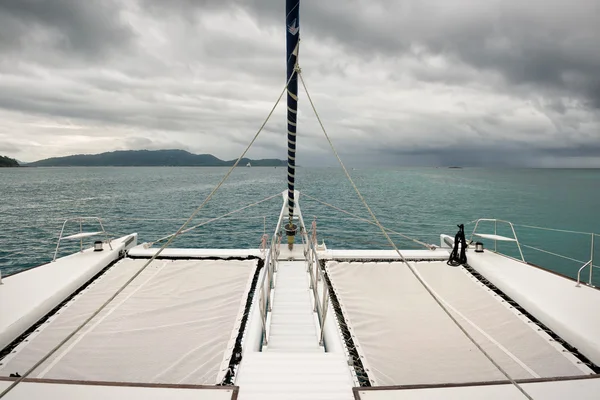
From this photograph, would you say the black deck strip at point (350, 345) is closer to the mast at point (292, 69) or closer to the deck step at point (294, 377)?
the deck step at point (294, 377)

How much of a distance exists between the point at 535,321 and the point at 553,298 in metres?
0.76

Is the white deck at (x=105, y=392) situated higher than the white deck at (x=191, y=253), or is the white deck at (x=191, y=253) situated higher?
the white deck at (x=191, y=253)

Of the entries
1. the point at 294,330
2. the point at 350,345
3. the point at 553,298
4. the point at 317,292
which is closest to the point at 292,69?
the point at 317,292

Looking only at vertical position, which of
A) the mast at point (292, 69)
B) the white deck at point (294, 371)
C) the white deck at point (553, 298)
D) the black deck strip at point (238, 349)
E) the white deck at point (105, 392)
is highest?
the mast at point (292, 69)

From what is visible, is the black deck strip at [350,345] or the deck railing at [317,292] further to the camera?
the deck railing at [317,292]

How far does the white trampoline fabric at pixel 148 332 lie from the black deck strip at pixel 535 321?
16.6 feet

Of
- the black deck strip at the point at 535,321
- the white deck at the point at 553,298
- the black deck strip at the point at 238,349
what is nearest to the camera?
the black deck strip at the point at 238,349

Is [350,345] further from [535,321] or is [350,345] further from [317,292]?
[535,321]

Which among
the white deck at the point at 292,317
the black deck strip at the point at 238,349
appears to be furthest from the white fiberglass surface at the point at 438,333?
the black deck strip at the point at 238,349

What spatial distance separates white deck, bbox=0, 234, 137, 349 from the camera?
187 inches

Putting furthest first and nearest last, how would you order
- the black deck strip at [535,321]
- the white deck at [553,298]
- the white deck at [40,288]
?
the white deck at [40,288], the white deck at [553,298], the black deck strip at [535,321]

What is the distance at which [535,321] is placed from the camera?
5.28 metres

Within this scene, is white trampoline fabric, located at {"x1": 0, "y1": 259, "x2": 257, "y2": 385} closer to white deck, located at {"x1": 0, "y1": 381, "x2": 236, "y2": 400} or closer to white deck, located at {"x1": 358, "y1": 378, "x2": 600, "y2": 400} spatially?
white deck, located at {"x1": 0, "y1": 381, "x2": 236, "y2": 400}

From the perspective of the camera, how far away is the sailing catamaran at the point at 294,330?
3.29 m
